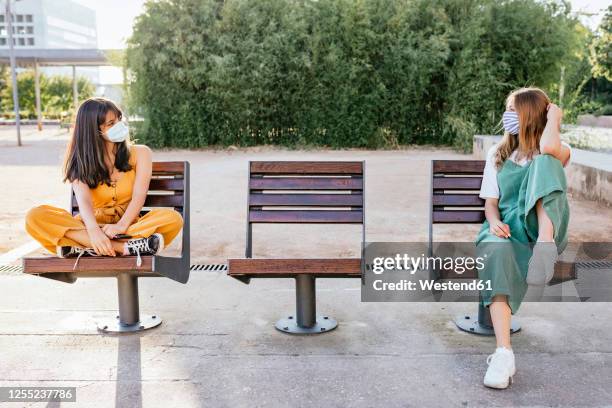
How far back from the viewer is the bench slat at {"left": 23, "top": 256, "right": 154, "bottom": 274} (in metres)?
3.27

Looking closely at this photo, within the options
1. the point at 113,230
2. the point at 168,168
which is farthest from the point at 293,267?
the point at 168,168

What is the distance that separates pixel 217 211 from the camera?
760cm

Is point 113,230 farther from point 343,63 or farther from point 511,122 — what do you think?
point 343,63

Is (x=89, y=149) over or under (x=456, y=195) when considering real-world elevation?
over

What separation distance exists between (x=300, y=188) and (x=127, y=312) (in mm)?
1250

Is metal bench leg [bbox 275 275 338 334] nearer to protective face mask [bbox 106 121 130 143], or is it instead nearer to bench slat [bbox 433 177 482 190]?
bench slat [bbox 433 177 482 190]

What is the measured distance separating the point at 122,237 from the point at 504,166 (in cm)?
209

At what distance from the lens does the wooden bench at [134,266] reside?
10.8ft

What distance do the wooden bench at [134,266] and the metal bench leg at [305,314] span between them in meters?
0.64

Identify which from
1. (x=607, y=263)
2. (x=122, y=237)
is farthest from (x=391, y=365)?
(x=607, y=263)

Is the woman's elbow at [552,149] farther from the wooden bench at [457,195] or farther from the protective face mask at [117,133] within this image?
the protective face mask at [117,133]

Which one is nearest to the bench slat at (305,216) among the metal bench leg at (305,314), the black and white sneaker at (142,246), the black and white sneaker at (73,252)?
the metal bench leg at (305,314)

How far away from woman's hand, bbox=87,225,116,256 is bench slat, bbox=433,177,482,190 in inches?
74.0

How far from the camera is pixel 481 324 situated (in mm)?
3686
